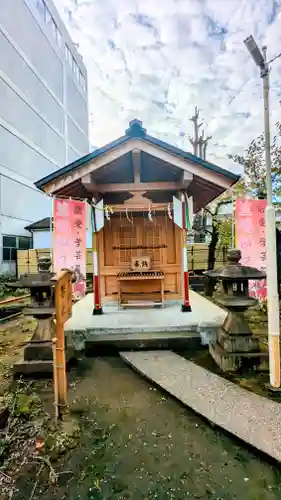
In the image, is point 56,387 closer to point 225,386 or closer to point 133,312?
point 225,386

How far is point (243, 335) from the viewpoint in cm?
479

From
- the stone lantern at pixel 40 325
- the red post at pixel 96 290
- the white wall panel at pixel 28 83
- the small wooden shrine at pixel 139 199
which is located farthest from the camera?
the white wall panel at pixel 28 83

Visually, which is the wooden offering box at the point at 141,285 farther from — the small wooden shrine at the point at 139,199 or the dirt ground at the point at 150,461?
the dirt ground at the point at 150,461

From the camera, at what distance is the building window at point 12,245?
18000mm

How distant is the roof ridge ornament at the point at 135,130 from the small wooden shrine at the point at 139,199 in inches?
0.9

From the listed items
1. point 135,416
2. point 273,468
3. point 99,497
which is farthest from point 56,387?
point 273,468

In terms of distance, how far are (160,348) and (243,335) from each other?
1.67 meters

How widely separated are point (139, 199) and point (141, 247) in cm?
154

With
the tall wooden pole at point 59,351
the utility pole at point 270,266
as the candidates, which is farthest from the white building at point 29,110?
the utility pole at point 270,266

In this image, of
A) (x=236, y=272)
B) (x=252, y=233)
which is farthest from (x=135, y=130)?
(x=236, y=272)

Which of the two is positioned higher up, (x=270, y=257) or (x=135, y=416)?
(x=270, y=257)

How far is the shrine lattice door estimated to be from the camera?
334 inches

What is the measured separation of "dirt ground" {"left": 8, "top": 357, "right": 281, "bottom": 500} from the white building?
1631 cm

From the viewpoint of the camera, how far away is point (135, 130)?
6.48m
